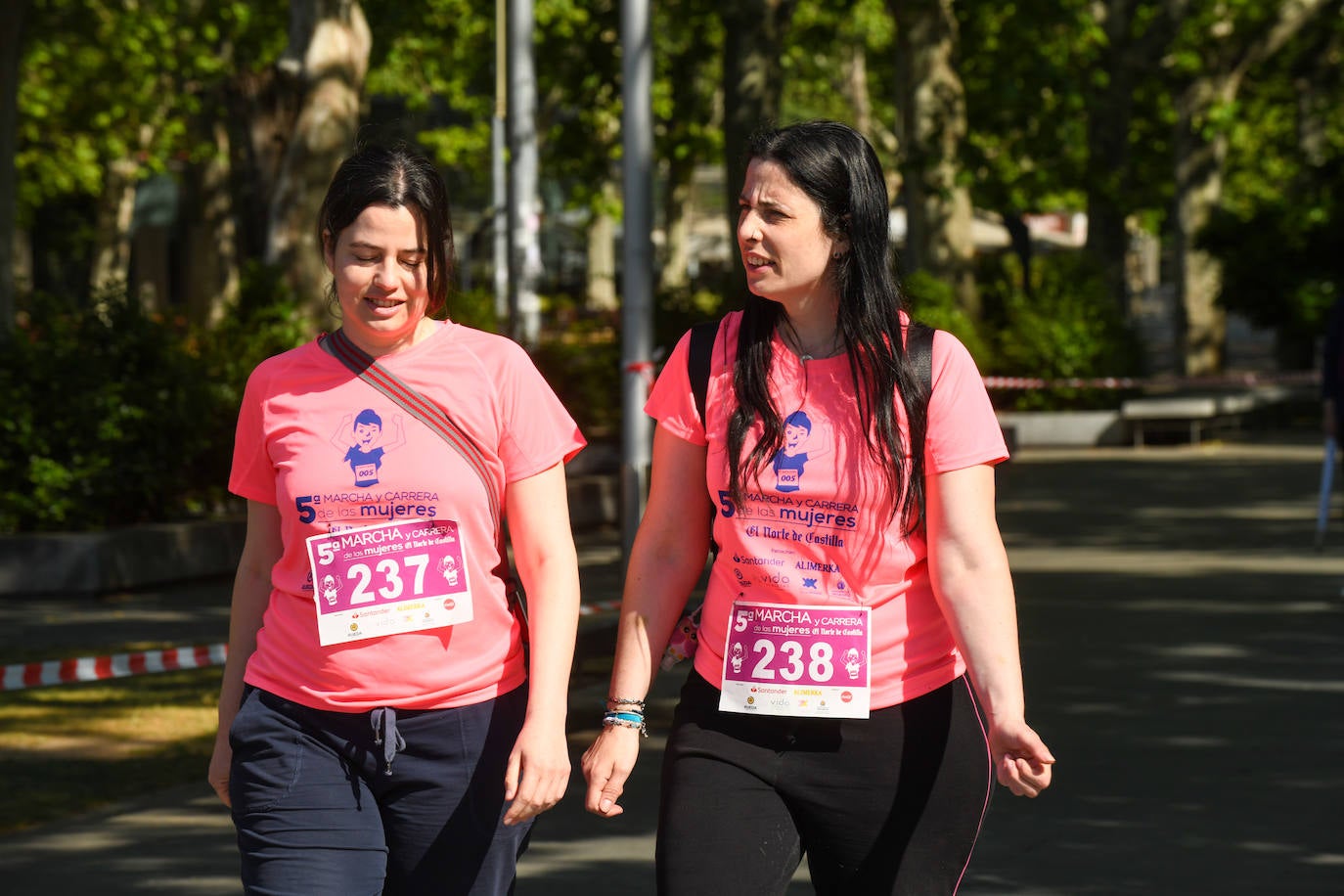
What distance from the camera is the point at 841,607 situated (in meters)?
3.17

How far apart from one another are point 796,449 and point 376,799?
90 cm

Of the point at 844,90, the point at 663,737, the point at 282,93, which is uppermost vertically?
the point at 844,90

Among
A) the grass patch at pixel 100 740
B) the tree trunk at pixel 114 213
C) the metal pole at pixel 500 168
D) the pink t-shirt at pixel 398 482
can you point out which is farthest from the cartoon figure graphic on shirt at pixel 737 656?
the tree trunk at pixel 114 213

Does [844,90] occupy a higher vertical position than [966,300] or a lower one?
higher

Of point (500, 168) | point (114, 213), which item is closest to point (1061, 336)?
point (500, 168)

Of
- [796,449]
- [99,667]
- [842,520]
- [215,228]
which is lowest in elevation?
[99,667]

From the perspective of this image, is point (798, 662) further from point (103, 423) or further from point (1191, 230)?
point (1191, 230)

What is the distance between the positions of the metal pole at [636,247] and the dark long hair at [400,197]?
7523 millimetres

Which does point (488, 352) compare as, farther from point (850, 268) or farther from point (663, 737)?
point (663, 737)

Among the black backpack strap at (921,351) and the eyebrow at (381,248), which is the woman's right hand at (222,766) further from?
the black backpack strap at (921,351)

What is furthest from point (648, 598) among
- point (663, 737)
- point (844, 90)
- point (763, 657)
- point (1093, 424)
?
point (844, 90)

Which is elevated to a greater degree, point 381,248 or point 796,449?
point 381,248

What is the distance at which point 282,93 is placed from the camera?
14062 mm

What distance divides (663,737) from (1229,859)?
2691mm
